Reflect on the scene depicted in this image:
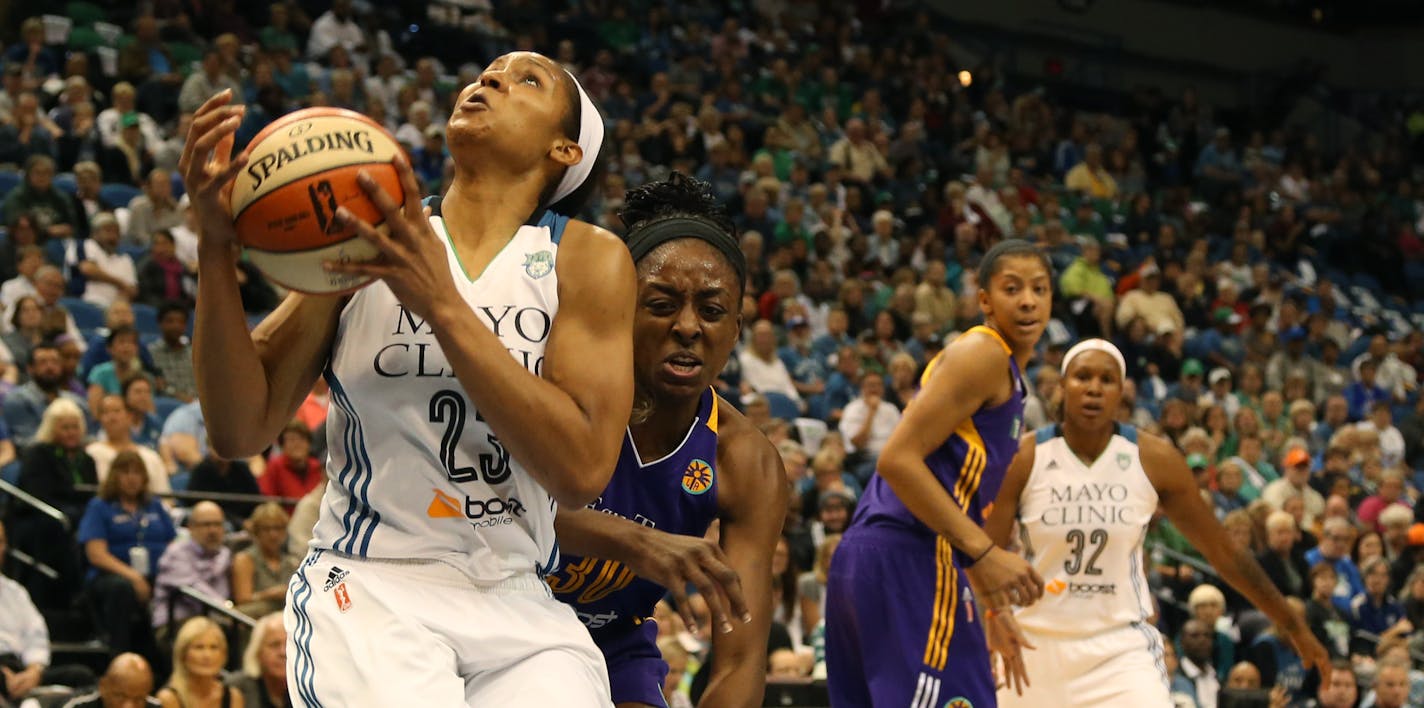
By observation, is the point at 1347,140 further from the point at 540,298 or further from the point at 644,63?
the point at 540,298

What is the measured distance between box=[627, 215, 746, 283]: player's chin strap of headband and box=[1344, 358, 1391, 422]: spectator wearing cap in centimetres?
1554

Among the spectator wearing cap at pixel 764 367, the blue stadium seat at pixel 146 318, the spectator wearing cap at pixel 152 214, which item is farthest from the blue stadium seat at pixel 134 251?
the spectator wearing cap at pixel 764 367

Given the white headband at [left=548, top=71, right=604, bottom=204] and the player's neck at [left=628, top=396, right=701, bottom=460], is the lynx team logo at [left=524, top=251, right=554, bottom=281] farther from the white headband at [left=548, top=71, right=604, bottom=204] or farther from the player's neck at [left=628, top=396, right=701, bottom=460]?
the player's neck at [left=628, top=396, right=701, bottom=460]

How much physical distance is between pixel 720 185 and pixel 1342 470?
6541 millimetres

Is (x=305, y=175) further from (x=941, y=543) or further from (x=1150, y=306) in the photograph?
(x=1150, y=306)

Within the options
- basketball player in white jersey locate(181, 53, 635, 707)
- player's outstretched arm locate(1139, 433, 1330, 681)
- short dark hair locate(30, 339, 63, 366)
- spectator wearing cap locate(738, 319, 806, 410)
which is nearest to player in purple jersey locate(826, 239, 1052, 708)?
player's outstretched arm locate(1139, 433, 1330, 681)

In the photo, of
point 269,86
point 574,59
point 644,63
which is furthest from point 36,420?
point 644,63

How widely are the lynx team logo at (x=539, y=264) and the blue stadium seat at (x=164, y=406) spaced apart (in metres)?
8.28

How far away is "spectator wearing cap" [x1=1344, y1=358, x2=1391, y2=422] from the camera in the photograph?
720 inches

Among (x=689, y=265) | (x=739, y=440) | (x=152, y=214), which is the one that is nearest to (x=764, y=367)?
(x=152, y=214)

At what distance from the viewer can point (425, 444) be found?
318cm

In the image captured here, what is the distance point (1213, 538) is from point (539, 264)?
13.8 feet

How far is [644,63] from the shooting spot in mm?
19219

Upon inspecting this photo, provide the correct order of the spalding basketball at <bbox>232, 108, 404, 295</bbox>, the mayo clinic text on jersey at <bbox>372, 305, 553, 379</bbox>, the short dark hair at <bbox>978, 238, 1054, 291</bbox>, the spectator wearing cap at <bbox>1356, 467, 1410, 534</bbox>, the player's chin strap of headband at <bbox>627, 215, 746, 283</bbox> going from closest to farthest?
the spalding basketball at <bbox>232, 108, 404, 295</bbox>, the mayo clinic text on jersey at <bbox>372, 305, 553, 379</bbox>, the player's chin strap of headband at <bbox>627, 215, 746, 283</bbox>, the short dark hair at <bbox>978, 238, 1054, 291</bbox>, the spectator wearing cap at <bbox>1356, 467, 1410, 534</bbox>
